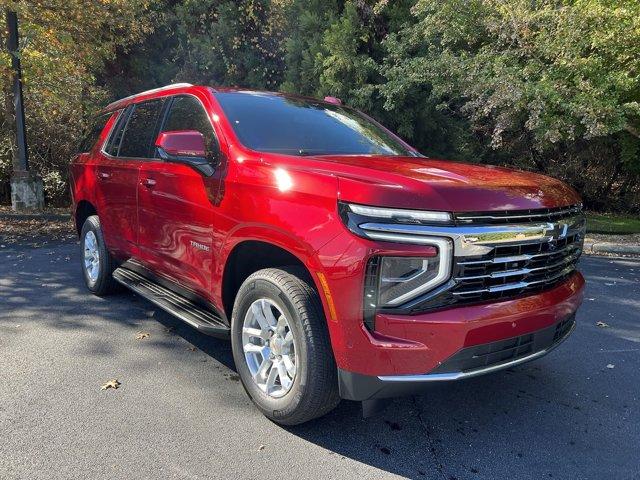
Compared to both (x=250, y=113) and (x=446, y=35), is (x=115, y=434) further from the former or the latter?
(x=446, y=35)

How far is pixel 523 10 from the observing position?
33.9 ft

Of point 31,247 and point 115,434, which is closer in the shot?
point 115,434

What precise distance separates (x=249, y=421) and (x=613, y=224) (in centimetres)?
1261

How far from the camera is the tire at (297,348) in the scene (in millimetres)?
2631

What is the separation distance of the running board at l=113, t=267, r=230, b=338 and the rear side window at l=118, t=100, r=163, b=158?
3.42ft

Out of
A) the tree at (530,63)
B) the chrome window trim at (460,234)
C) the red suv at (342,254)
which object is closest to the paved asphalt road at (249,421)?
the red suv at (342,254)

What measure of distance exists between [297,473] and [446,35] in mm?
11114

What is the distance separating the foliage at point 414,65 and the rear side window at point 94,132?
5645 millimetres

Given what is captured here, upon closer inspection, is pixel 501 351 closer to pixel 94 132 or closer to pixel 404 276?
pixel 404 276

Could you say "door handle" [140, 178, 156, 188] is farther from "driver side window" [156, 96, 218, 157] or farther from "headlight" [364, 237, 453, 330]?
"headlight" [364, 237, 453, 330]

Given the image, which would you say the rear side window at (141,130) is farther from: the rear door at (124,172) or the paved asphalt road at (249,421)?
the paved asphalt road at (249,421)

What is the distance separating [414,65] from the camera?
11930 mm

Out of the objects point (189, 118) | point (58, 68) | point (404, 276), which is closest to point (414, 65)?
point (58, 68)

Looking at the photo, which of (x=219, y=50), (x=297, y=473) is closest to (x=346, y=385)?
(x=297, y=473)
